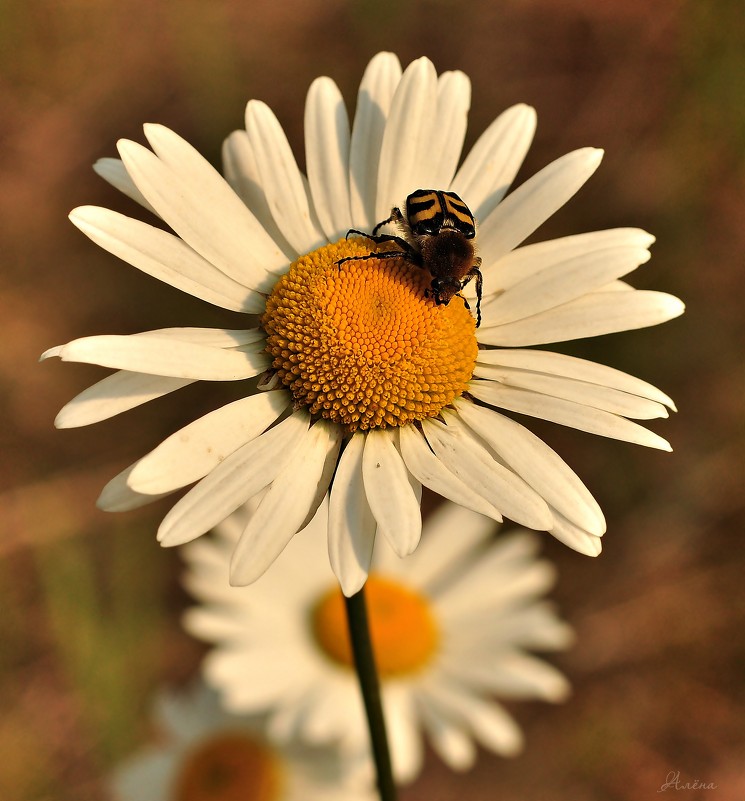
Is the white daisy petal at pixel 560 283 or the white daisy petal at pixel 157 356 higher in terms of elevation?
the white daisy petal at pixel 560 283

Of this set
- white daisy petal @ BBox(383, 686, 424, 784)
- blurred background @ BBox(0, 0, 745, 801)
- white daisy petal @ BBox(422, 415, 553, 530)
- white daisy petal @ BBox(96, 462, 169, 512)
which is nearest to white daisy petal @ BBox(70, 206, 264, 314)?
white daisy petal @ BBox(96, 462, 169, 512)

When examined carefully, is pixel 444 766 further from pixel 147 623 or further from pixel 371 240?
pixel 371 240

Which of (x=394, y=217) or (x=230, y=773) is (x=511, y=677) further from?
(x=394, y=217)

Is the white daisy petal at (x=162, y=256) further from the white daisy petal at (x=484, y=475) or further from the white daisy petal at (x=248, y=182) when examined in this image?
the white daisy petal at (x=484, y=475)

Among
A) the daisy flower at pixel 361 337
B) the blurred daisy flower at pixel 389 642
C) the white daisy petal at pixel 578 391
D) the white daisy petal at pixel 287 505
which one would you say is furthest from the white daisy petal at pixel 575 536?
the blurred daisy flower at pixel 389 642

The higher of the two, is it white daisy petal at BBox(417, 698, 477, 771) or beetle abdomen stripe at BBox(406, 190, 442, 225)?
beetle abdomen stripe at BBox(406, 190, 442, 225)

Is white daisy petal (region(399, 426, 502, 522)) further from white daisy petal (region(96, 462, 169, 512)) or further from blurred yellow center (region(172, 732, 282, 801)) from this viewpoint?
blurred yellow center (region(172, 732, 282, 801))
